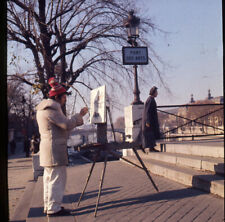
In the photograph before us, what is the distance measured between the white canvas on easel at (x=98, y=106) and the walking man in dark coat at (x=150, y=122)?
300 centimetres

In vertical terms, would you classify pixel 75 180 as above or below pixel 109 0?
below

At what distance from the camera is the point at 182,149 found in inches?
272

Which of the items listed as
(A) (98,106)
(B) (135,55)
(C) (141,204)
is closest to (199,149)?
(C) (141,204)

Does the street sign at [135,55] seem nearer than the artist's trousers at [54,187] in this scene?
No

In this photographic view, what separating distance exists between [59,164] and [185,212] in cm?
181

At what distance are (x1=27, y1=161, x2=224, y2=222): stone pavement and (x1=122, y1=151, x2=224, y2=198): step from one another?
10cm

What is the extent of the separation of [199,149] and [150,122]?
1722 millimetres

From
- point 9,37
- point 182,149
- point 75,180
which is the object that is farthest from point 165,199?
point 9,37

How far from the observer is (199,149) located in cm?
613

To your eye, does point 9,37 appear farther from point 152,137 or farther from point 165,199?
point 165,199

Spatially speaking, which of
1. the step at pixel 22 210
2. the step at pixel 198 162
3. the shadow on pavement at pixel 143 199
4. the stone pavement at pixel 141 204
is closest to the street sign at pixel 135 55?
the step at pixel 198 162

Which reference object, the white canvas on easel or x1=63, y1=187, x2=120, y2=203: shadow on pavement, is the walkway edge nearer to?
x1=63, y1=187, x2=120, y2=203: shadow on pavement

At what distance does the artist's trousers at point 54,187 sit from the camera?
4012 mm

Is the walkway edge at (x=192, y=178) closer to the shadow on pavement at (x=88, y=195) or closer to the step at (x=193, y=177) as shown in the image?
the step at (x=193, y=177)
